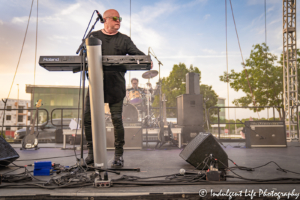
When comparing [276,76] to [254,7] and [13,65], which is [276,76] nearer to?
[254,7]

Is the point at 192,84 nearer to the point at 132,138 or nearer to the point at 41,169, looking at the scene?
the point at 132,138

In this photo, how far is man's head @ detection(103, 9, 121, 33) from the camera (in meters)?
1.80

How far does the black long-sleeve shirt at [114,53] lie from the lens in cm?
183

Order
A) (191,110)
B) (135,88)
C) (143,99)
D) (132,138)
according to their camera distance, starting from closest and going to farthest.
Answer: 1. (132,138)
2. (191,110)
3. (143,99)
4. (135,88)

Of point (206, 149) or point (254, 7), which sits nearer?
point (206, 149)

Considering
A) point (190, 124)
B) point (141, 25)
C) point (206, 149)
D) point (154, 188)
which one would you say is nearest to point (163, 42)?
point (141, 25)

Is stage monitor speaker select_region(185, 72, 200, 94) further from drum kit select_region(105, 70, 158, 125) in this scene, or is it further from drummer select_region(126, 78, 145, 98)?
drummer select_region(126, 78, 145, 98)

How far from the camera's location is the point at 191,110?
14.5 feet

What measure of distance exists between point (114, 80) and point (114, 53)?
27cm

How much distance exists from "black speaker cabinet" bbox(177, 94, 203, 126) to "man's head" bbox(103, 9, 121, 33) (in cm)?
285

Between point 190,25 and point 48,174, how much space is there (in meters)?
8.73

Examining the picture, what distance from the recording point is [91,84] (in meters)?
1.54

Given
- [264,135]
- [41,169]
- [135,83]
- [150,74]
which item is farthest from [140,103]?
[41,169]

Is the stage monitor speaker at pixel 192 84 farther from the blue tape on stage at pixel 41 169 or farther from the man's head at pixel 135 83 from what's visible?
the blue tape on stage at pixel 41 169
